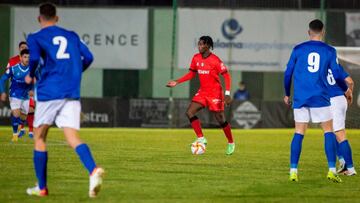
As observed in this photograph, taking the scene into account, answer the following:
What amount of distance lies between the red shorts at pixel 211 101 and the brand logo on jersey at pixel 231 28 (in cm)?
1400

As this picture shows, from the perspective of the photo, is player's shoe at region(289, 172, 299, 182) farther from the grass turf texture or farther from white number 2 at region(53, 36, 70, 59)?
white number 2 at region(53, 36, 70, 59)

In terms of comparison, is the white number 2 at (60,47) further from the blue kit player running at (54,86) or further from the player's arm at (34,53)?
the player's arm at (34,53)

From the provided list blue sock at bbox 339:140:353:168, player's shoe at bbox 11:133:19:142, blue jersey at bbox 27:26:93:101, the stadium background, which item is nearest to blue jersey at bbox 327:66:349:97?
blue sock at bbox 339:140:353:168

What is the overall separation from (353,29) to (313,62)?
20592 millimetres

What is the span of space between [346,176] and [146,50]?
19948mm

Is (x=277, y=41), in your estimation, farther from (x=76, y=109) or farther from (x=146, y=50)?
(x=76, y=109)

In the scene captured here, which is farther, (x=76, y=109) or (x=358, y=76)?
(x=358, y=76)

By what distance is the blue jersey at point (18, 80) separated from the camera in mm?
21047

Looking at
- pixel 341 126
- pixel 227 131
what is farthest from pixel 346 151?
pixel 227 131

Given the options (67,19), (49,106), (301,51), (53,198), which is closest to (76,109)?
(49,106)

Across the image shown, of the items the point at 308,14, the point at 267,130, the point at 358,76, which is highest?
the point at 308,14

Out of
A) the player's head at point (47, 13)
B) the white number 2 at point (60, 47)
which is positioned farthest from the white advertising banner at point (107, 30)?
Answer: the white number 2 at point (60, 47)

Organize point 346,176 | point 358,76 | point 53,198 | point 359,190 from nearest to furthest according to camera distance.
A: point 53,198 < point 359,190 < point 346,176 < point 358,76

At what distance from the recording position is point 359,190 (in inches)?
476
